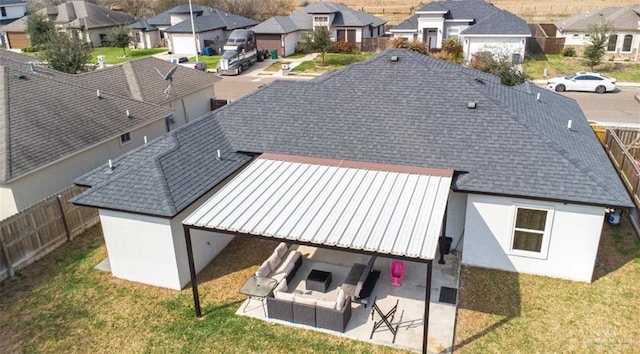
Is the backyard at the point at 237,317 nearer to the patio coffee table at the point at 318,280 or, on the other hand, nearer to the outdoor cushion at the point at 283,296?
the outdoor cushion at the point at 283,296

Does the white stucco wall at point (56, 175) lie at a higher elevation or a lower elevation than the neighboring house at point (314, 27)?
lower

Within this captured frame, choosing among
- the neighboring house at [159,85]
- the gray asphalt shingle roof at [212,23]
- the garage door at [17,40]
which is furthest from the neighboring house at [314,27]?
the garage door at [17,40]

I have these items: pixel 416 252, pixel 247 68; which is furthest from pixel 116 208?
pixel 247 68

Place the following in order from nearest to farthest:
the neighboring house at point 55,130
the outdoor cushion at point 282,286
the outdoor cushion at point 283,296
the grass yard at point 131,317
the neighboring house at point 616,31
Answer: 1. the grass yard at point 131,317
2. the outdoor cushion at point 283,296
3. the outdoor cushion at point 282,286
4. the neighboring house at point 55,130
5. the neighboring house at point 616,31

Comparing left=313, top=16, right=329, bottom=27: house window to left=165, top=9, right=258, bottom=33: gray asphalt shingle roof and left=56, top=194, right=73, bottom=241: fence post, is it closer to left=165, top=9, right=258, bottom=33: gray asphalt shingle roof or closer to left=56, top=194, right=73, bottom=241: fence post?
left=165, top=9, right=258, bottom=33: gray asphalt shingle roof

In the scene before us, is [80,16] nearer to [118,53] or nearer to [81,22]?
[81,22]

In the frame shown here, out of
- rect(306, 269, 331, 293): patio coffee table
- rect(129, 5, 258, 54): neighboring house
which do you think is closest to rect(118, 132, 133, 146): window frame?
rect(306, 269, 331, 293): patio coffee table
